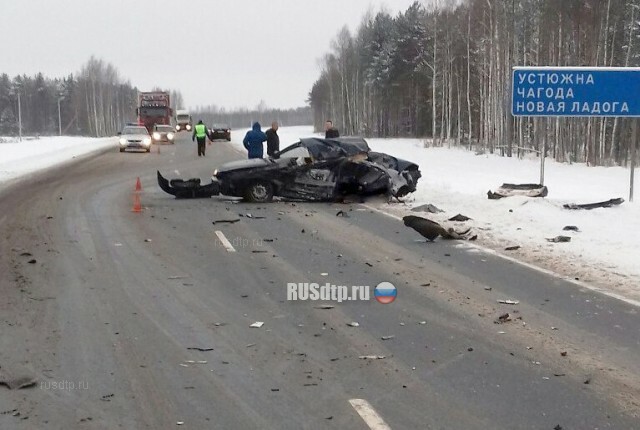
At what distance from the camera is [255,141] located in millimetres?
18938

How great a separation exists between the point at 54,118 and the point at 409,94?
104m

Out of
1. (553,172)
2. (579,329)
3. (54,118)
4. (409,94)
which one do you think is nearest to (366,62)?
(409,94)

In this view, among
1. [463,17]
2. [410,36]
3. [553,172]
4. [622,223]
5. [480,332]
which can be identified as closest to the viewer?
[480,332]

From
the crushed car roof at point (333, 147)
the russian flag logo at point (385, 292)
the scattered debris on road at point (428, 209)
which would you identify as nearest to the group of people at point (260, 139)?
the crushed car roof at point (333, 147)

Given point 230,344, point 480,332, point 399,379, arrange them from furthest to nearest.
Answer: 1. point 480,332
2. point 230,344
3. point 399,379

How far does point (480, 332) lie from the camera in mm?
6168

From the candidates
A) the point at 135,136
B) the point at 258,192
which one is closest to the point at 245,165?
the point at 258,192

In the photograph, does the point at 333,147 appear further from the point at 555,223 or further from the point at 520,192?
the point at 555,223

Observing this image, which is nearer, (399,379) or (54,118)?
(399,379)

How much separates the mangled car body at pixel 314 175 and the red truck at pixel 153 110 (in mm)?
36831

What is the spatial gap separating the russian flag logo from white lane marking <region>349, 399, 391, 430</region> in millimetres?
2792

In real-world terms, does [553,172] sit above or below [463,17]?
below

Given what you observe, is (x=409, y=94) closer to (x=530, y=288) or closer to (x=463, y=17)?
(x=463, y=17)

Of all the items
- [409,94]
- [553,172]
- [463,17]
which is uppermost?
[463,17]
